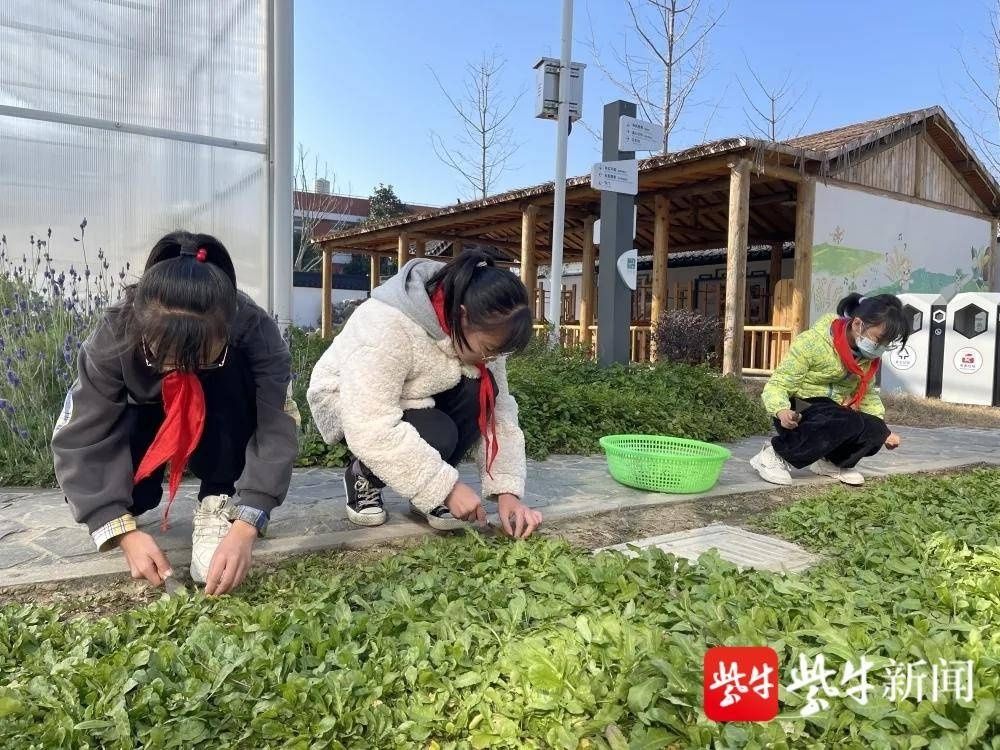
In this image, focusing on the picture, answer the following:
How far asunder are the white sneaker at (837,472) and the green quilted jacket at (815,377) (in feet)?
1.20

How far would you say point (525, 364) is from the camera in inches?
262

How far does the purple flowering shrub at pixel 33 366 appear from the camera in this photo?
139 inches

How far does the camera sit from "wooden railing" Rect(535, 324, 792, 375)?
10.5m

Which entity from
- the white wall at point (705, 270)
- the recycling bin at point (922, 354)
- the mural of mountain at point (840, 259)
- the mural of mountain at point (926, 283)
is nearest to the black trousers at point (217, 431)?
the mural of mountain at point (840, 259)

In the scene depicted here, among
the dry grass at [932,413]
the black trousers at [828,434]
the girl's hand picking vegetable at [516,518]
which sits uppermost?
the black trousers at [828,434]

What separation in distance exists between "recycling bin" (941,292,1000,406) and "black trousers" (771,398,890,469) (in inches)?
248

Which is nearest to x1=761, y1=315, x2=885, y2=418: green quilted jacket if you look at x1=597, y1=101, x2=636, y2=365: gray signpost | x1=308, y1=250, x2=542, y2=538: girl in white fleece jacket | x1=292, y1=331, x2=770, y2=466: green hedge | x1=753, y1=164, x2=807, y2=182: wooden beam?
x1=292, y1=331, x2=770, y2=466: green hedge

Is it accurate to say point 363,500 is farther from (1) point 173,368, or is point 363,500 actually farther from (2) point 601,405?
(2) point 601,405

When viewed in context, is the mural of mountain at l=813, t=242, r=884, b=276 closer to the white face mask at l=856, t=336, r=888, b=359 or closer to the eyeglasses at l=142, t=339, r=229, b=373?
the white face mask at l=856, t=336, r=888, b=359

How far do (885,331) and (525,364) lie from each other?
3.43 metres

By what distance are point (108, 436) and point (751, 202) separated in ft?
36.0

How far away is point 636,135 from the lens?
23.9ft

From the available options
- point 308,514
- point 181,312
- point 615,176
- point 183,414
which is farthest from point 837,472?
point 615,176

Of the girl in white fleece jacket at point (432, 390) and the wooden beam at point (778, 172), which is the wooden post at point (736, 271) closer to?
the wooden beam at point (778, 172)
